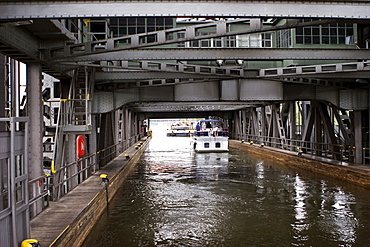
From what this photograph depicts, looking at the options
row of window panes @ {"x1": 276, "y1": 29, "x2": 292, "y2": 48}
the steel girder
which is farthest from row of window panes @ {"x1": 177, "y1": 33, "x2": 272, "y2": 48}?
the steel girder

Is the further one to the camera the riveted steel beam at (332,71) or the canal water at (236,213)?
the riveted steel beam at (332,71)

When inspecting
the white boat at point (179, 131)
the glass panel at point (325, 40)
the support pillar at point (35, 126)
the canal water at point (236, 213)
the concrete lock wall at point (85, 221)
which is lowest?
the canal water at point (236, 213)

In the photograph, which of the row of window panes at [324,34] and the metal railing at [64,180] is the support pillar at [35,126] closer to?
the metal railing at [64,180]

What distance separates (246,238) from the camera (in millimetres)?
9758

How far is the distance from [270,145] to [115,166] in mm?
19645

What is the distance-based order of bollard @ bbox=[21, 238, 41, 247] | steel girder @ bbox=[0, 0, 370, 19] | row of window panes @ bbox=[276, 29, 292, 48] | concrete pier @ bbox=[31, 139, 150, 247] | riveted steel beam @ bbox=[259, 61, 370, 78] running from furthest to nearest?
row of window panes @ bbox=[276, 29, 292, 48]
riveted steel beam @ bbox=[259, 61, 370, 78]
concrete pier @ bbox=[31, 139, 150, 247]
steel girder @ bbox=[0, 0, 370, 19]
bollard @ bbox=[21, 238, 41, 247]

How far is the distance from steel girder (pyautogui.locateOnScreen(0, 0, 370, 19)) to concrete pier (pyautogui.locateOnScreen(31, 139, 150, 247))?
14.6 ft

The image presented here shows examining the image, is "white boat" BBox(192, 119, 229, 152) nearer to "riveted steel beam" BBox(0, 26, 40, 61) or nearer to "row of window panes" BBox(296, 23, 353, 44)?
"row of window panes" BBox(296, 23, 353, 44)

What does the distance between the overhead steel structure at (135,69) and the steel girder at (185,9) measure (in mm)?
21

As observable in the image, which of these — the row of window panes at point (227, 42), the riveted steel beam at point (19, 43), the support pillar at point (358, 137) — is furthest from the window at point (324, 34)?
the riveted steel beam at point (19, 43)

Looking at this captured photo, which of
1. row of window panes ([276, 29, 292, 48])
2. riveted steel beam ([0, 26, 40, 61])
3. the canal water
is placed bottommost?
the canal water

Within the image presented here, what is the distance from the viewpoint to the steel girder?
7570mm

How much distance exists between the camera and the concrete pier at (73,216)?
7.75 metres

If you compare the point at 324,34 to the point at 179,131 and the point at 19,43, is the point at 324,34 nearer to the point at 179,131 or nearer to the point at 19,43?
the point at 19,43
